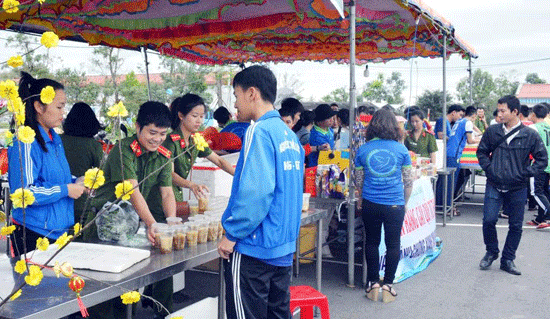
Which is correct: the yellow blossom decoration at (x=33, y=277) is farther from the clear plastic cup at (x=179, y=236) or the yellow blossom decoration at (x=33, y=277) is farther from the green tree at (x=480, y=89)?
the green tree at (x=480, y=89)

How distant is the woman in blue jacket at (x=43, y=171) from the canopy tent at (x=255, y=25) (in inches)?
87.8

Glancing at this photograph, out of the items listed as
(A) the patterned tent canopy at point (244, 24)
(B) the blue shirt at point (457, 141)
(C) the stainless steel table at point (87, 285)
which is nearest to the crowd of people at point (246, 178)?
(C) the stainless steel table at point (87, 285)

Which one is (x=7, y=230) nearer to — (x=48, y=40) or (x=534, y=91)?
(x=48, y=40)

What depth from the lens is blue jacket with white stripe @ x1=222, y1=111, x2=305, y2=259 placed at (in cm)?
251

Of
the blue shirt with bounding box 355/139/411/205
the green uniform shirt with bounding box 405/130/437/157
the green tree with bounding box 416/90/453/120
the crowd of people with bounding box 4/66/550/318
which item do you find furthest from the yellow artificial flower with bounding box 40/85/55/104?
the green tree with bounding box 416/90/453/120

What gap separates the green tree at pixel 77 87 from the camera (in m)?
22.1

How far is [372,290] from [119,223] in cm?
286

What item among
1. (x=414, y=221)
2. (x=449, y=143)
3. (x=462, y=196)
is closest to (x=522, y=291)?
(x=414, y=221)

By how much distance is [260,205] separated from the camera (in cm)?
251

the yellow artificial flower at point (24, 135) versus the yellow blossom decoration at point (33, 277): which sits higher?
the yellow artificial flower at point (24, 135)

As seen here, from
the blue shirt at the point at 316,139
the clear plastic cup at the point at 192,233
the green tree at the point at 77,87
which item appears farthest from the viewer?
the green tree at the point at 77,87

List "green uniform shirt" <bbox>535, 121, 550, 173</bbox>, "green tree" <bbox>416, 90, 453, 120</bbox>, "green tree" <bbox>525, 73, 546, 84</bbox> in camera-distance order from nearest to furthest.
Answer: "green uniform shirt" <bbox>535, 121, 550, 173</bbox>, "green tree" <bbox>416, 90, 453, 120</bbox>, "green tree" <bbox>525, 73, 546, 84</bbox>

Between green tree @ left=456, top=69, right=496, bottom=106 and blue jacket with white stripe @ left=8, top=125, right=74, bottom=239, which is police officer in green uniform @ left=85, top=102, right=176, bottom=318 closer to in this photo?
blue jacket with white stripe @ left=8, top=125, right=74, bottom=239

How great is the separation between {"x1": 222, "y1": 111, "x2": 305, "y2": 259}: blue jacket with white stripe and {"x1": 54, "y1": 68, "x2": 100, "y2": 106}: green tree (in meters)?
20.8
